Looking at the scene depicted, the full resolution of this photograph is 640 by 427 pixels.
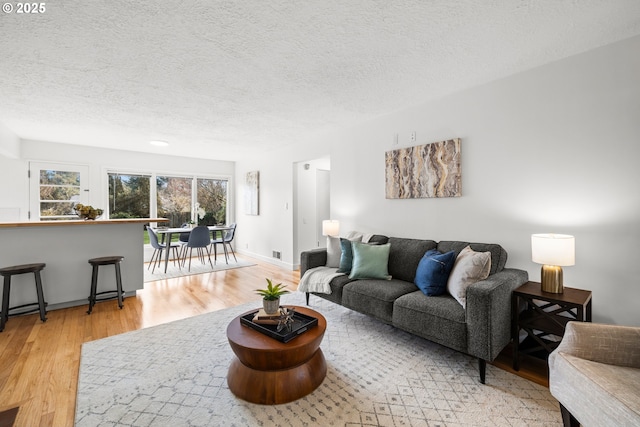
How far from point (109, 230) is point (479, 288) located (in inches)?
169

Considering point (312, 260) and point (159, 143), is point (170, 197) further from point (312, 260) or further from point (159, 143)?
point (312, 260)

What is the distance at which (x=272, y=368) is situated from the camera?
1757 mm

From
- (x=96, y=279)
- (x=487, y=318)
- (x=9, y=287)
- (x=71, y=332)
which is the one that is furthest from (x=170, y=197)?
(x=487, y=318)

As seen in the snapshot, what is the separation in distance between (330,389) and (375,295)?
92 centimetres

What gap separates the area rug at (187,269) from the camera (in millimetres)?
4902

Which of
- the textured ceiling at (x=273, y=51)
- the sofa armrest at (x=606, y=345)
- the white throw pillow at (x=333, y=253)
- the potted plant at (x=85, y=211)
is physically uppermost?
the textured ceiling at (x=273, y=51)

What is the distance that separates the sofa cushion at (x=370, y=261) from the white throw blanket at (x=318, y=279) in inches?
9.4

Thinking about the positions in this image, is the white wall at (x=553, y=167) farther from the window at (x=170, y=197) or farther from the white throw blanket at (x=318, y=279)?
the window at (x=170, y=197)

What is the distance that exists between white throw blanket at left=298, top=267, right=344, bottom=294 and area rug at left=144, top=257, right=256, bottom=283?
2756 millimetres

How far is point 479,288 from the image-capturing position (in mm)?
1950

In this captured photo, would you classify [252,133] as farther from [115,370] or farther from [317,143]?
[115,370]

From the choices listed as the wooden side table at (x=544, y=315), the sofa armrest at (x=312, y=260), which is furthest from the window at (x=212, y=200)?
the wooden side table at (x=544, y=315)

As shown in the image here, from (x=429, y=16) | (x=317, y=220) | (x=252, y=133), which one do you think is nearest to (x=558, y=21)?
(x=429, y=16)

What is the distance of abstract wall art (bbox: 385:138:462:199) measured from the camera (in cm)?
304
